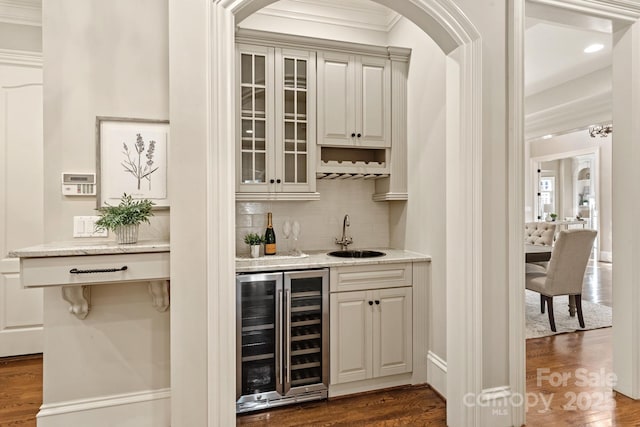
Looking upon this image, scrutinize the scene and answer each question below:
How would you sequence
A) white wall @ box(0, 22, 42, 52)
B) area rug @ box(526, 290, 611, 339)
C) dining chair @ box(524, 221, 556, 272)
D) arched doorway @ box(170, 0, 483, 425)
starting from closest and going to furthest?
arched doorway @ box(170, 0, 483, 425) → white wall @ box(0, 22, 42, 52) → area rug @ box(526, 290, 611, 339) → dining chair @ box(524, 221, 556, 272)

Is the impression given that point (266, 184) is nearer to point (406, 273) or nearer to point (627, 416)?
point (406, 273)

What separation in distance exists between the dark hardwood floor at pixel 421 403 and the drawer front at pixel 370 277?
2.57ft

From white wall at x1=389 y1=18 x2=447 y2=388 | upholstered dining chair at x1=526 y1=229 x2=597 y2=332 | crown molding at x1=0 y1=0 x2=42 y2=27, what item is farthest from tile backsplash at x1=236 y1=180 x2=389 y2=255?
crown molding at x1=0 y1=0 x2=42 y2=27

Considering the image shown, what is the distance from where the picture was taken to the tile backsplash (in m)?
3.11

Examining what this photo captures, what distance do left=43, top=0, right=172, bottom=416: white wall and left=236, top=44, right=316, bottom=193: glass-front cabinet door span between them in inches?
29.3

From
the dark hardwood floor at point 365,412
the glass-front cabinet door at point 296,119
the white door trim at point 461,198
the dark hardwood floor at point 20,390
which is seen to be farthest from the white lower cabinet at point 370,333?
the dark hardwood floor at point 20,390

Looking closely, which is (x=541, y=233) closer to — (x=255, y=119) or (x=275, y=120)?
(x=275, y=120)

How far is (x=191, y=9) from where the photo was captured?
1722 millimetres

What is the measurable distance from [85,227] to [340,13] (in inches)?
107

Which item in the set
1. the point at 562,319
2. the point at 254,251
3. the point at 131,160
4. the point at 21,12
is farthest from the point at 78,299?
the point at 562,319

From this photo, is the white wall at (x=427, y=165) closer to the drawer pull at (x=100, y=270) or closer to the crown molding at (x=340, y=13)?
the crown molding at (x=340, y=13)

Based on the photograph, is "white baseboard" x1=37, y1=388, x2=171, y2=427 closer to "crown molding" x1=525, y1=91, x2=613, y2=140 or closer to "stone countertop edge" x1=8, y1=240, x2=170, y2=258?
"stone countertop edge" x1=8, y1=240, x2=170, y2=258

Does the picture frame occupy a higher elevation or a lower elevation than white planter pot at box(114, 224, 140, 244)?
higher

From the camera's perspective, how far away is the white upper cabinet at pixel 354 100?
2969mm
